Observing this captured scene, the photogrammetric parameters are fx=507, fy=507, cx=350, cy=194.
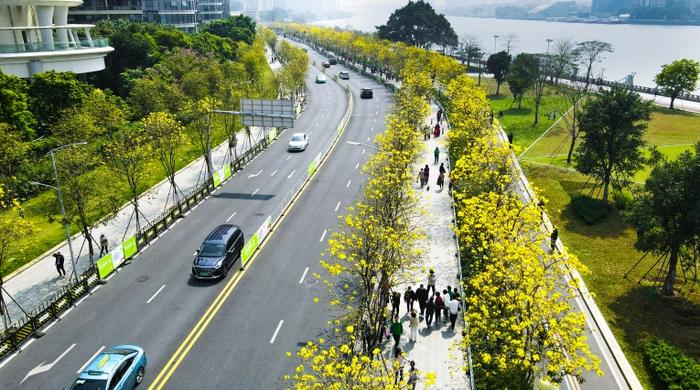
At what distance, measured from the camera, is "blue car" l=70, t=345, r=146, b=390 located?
20719 millimetres

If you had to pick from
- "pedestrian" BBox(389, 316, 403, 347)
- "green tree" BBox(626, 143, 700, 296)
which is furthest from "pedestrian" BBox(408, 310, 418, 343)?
"green tree" BBox(626, 143, 700, 296)

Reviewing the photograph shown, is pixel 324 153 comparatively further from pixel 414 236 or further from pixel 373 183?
pixel 414 236

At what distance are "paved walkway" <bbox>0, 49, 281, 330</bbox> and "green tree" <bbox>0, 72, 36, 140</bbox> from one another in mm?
13039

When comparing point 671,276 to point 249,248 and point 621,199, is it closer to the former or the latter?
point 621,199

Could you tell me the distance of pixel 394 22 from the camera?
488 feet

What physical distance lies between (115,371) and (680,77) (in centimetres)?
8719

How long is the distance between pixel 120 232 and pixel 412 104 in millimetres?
32108

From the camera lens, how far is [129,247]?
112ft

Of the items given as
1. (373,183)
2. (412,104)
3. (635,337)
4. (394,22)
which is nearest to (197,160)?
(412,104)

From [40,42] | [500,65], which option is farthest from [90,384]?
[500,65]

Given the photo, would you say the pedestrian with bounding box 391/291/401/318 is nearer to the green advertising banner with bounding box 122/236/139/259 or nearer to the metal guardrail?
the metal guardrail

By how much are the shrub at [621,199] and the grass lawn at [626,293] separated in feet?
3.48

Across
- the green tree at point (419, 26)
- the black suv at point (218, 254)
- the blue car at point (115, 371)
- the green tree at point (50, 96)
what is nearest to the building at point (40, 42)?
A: the green tree at point (50, 96)

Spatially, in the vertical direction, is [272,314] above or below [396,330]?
below
